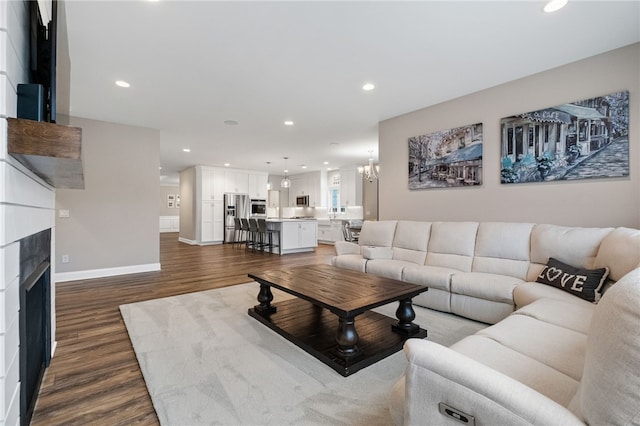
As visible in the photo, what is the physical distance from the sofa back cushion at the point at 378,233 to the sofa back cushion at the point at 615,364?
11.1 feet

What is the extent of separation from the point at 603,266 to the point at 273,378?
2614 mm

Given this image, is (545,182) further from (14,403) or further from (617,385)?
(14,403)

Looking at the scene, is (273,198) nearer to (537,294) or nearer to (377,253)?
(377,253)

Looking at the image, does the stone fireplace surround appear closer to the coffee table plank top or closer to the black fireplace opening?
the black fireplace opening

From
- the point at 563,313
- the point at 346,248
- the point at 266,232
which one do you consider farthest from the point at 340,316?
the point at 266,232

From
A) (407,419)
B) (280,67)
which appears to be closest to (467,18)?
(280,67)

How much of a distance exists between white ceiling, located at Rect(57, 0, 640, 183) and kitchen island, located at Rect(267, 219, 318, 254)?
350 centimetres

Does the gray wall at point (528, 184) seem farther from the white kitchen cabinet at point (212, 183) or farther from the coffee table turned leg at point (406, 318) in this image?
the white kitchen cabinet at point (212, 183)

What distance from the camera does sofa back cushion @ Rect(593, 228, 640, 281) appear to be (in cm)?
201

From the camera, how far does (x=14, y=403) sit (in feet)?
3.70

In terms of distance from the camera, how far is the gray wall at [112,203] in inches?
179

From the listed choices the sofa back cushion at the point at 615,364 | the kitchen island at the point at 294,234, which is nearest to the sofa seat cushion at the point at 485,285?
the sofa back cushion at the point at 615,364

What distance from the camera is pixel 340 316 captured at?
1964mm

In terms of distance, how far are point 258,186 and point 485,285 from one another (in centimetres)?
868
